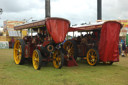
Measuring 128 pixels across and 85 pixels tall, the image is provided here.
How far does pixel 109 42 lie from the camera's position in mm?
8633

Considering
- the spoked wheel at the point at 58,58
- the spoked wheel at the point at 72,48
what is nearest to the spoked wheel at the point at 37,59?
the spoked wheel at the point at 58,58

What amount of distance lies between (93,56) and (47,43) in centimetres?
284

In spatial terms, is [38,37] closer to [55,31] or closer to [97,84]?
[55,31]

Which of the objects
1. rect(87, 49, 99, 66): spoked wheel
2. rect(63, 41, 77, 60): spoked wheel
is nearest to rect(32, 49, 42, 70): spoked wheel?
rect(63, 41, 77, 60): spoked wheel

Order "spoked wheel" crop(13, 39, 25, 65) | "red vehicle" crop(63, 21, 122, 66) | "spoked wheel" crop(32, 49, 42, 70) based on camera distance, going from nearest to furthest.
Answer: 1. "spoked wheel" crop(32, 49, 42, 70)
2. "spoked wheel" crop(13, 39, 25, 65)
3. "red vehicle" crop(63, 21, 122, 66)

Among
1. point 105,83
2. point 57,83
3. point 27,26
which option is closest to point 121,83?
point 105,83

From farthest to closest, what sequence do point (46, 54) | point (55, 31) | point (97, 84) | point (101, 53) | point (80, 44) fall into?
point (80, 44) → point (101, 53) → point (46, 54) → point (55, 31) → point (97, 84)

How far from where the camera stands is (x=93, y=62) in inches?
352

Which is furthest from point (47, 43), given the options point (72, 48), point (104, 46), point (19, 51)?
point (72, 48)

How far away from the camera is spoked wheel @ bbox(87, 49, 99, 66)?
8.61 metres

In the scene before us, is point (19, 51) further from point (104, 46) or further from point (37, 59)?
point (104, 46)

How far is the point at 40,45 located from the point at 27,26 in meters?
1.38

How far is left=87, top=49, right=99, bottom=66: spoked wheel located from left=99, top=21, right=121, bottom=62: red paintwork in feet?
0.85

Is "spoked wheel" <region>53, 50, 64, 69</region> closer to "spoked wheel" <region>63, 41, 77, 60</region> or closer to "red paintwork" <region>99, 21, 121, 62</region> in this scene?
"spoked wheel" <region>63, 41, 77, 60</region>
